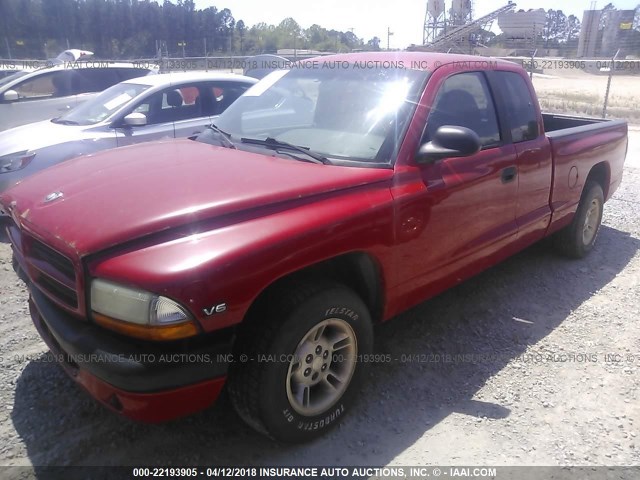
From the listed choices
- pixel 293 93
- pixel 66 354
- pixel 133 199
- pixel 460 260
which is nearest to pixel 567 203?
pixel 460 260

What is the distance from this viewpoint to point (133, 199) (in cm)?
245

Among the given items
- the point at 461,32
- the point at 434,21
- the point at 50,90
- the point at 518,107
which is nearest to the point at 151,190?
the point at 518,107

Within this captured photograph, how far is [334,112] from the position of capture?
3.30 meters

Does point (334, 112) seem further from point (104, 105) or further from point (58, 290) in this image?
point (104, 105)

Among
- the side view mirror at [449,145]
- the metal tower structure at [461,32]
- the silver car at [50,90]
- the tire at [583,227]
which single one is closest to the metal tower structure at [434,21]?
the metal tower structure at [461,32]

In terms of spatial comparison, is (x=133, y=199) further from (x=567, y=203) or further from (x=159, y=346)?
(x=567, y=203)

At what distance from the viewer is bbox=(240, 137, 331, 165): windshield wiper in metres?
2.95

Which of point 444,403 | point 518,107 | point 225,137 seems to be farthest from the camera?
point 518,107

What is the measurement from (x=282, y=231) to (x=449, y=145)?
116 cm

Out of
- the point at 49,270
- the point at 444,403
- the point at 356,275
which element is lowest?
the point at 444,403

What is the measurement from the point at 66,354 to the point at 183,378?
0.67m

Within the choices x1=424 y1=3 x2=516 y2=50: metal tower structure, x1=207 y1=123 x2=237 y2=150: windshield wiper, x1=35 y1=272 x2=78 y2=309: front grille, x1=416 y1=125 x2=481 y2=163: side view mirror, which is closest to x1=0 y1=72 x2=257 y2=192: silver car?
x1=207 y1=123 x2=237 y2=150: windshield wiper

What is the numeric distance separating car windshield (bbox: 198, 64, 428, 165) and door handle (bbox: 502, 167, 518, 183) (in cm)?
89

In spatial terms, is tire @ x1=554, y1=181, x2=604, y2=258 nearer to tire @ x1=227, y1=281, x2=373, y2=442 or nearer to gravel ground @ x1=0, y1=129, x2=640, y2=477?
gravel ground @ x1=0, y1=129, x2=640, y2=477
